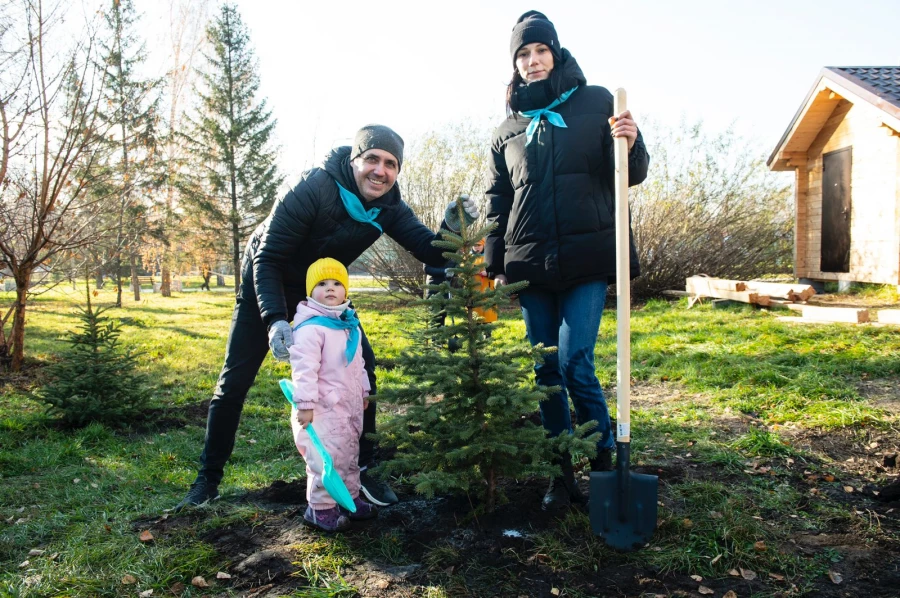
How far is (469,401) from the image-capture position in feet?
9.36

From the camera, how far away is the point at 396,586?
246 centimetres

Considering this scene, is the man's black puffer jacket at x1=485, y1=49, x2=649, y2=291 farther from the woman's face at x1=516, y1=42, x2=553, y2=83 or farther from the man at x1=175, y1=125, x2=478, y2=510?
the man at x1=175, y1=125, x2=478, y2=510

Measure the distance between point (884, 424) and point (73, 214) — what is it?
32.1ft

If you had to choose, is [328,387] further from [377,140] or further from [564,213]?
[564,213]

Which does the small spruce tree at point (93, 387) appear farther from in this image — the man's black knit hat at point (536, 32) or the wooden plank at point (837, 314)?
the wooden plank at point (837, 314)

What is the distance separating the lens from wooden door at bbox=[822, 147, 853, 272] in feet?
38.2

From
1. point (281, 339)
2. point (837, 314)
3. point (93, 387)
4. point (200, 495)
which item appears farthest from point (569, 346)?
point (837, 314)

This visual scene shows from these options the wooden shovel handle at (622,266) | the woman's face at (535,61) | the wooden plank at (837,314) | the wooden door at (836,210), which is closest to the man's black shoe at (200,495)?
the wooden shovel handle at (622,266)

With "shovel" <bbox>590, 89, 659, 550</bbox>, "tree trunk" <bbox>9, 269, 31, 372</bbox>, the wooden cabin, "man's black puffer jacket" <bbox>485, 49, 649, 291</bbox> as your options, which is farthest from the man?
the wooden cabin

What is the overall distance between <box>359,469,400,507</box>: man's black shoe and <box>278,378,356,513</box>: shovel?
0.39 metres

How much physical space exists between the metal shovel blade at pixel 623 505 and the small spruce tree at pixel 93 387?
5.02 meters

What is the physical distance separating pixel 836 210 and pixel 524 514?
38.8 ft

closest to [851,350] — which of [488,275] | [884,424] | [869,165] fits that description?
[884,424]

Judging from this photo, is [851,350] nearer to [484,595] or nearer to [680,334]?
[680,334]
